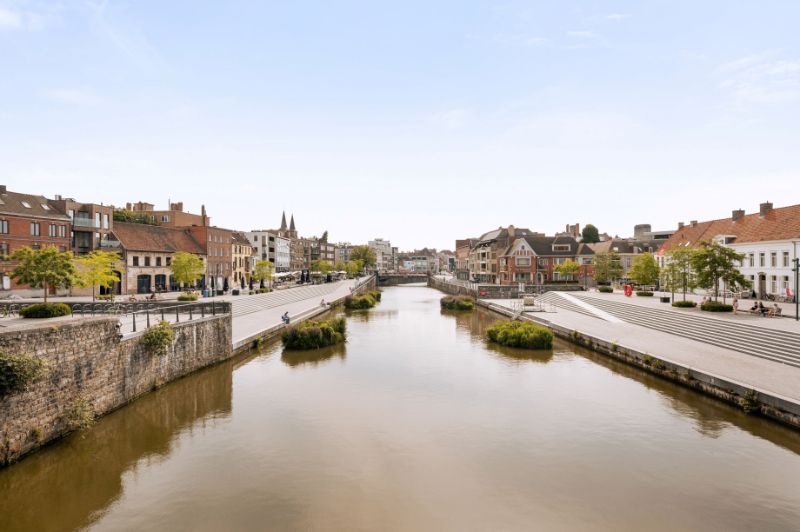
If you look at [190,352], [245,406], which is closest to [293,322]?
[190,352]

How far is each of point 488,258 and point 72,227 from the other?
7375 centimetres

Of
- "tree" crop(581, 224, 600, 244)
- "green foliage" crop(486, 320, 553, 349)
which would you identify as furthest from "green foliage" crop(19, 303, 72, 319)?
"tree" crop(581, 224, 600, 244)

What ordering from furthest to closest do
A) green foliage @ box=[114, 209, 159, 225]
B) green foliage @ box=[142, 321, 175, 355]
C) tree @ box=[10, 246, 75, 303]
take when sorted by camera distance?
green foliage @ box=[114, 209, 159, 225]
tree @ box=[10, 246, 75, 303]
green foliage @ box=[142, 321, 175, 355]

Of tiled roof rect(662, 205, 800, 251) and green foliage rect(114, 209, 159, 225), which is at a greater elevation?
green foliage rect(114, 209, 159, 225)

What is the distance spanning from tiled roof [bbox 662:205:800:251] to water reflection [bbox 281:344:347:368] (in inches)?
1225

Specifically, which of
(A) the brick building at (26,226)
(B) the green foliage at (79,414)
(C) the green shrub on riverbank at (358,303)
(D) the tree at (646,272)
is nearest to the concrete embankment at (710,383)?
(B) the green foliage at (79,414)

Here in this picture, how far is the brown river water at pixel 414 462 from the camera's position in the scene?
37.7 feet

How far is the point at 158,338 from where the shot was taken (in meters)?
20.8

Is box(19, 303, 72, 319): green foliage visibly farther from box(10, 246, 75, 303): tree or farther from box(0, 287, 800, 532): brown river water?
box(10, 246, 75, 303): tree

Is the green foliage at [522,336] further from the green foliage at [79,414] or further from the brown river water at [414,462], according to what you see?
the green foliage at [79,414]

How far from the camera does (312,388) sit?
22875 mm

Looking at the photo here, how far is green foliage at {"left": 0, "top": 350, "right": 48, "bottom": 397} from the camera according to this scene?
12.6 metres

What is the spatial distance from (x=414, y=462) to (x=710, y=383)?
13978 millimetres

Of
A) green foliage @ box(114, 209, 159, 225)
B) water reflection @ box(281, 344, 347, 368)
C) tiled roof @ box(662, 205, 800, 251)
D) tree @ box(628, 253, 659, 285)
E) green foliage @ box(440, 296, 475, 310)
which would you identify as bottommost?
water reflection @ box(281, 344, 347, 368)
